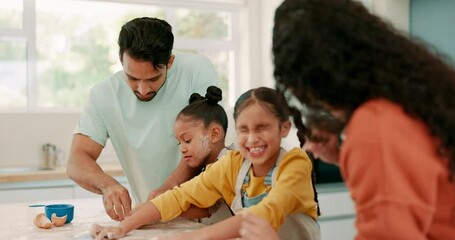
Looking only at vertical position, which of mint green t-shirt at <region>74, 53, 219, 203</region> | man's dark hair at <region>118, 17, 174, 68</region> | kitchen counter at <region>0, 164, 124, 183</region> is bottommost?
kitchen counter at <region>0, 164, 124, 183</region>

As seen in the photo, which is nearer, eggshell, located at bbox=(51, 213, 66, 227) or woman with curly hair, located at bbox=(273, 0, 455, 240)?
woman with curly hair, located at bbox=(273, 0, 455, 240)

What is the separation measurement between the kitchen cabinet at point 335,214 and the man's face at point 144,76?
1736 millimetres

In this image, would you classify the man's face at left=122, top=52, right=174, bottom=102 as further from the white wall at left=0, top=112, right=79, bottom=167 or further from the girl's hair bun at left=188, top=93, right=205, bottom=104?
the white wall at left=0, top=112, right=79, bottom=167

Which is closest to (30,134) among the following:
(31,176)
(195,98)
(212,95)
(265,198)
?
(31,176)

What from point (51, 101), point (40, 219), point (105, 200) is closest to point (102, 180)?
point (105, 200)

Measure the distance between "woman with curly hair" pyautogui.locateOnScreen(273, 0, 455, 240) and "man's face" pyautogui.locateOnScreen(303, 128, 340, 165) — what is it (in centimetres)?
3

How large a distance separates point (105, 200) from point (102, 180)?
0.14 m

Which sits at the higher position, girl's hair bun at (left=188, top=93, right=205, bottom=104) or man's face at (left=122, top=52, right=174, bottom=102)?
man's face at (left=122, top=52, right=174, bottom=102)

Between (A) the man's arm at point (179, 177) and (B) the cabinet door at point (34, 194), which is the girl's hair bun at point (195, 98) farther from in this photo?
(B) the cabinet door at point (34, 194)

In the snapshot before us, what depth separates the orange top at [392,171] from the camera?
0.72 meters

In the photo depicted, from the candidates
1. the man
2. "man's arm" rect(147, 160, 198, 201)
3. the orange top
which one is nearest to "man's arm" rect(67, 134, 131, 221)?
the man

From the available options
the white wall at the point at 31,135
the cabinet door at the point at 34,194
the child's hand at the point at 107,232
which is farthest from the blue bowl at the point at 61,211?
the white wall at the point at 31,135

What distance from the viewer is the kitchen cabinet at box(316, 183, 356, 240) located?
3.21m

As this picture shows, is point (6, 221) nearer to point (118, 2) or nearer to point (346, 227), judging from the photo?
point (346, 227)
